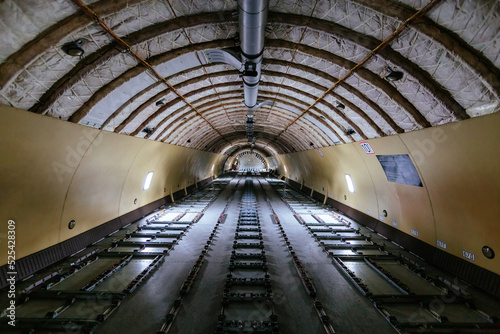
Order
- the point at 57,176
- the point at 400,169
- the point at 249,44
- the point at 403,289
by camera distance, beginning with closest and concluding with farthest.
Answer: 1. the point at 249,44
2. the point at 403,289
3. the point at 57,176
4. the point at 400,169

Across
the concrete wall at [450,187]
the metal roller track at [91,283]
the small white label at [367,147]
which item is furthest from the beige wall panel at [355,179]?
the metal roller track at [91,283]

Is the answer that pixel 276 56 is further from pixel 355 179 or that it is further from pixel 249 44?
pixel 355 179

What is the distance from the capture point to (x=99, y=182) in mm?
8219

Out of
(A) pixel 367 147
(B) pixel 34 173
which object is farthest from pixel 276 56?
(B) pixel 34 173

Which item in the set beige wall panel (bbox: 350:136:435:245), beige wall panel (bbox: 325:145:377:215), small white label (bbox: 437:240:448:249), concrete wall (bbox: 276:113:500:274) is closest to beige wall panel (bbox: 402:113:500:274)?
concrete wall (bbox: 276:113:500:274)

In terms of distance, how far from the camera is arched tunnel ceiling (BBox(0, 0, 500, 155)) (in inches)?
146

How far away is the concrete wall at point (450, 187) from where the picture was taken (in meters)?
4.73

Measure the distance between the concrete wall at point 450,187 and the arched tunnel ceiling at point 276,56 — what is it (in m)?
0.49

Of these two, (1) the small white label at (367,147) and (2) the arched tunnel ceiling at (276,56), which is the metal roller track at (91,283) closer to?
(2) the arched tunnel ceiling at (276,56)

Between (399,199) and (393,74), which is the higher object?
(393,74)

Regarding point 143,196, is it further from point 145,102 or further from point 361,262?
point 361,262

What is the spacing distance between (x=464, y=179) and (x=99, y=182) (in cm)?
1185

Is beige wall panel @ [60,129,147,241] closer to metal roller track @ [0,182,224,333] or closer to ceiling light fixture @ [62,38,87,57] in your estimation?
metal roller track @ [0,182,224,333]

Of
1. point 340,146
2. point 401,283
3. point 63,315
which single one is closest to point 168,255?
point 63,315
